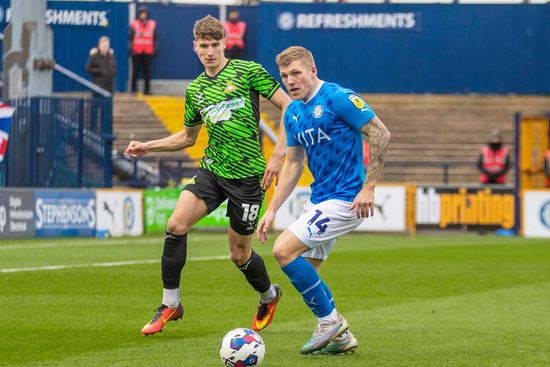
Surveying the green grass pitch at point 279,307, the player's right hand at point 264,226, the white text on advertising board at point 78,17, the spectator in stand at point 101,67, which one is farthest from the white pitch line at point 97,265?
the white text on advertising board at point 78,17

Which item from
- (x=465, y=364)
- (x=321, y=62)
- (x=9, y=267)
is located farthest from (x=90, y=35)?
(x=465, y=364)

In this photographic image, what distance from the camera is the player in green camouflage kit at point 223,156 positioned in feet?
34.5

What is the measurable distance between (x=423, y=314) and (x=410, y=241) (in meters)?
12.8

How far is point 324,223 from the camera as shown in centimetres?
929

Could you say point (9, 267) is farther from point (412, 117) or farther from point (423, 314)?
point (412, 117)

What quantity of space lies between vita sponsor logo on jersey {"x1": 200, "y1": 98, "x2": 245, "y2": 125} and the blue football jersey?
1.19 meters

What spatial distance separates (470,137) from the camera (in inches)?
1421

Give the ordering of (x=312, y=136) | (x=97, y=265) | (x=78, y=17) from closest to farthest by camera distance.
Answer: (x=312, y=136) < (x=97, y=265) < (x=78, y=17)

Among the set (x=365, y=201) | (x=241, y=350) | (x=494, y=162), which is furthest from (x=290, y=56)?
(x=494, y=162)

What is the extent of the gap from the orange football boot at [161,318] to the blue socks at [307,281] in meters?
1.40

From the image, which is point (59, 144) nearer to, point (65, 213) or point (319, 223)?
point (65, 213)

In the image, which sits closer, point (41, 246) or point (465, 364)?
point (465, 364)

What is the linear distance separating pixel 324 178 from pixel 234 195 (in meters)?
1.35

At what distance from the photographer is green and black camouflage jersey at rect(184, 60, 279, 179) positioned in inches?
416
